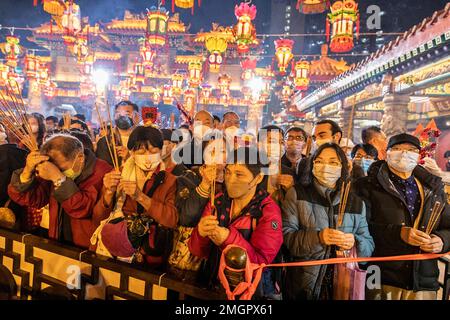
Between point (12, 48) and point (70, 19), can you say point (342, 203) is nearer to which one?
point (70, 19)

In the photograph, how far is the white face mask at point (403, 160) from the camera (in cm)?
206

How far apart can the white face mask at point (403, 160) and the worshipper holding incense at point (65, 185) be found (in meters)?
2.00

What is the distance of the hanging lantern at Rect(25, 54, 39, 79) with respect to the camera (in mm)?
16484

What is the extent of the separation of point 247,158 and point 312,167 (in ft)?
1.59

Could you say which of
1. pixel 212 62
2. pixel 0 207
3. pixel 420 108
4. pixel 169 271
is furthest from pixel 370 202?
pixel 212 62

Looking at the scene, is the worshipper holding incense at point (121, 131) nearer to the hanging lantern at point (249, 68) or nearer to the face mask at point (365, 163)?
the face mask at point (365, 163)

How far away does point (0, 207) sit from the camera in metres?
2.41

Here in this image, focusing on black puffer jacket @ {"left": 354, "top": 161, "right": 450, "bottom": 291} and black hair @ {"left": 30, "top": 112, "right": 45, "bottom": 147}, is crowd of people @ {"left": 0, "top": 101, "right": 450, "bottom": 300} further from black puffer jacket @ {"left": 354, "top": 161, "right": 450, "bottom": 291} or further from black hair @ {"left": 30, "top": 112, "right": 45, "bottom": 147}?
black hair @ {"left": 30, "top": 112, "right": 45, "bottom": 147}

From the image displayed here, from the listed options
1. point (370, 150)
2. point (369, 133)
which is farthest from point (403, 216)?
point (369, 133)

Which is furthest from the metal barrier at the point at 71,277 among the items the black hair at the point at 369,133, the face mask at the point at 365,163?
the black hair at the point at 369,133

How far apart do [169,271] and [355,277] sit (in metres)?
1.07

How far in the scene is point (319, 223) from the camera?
1806 millimetres

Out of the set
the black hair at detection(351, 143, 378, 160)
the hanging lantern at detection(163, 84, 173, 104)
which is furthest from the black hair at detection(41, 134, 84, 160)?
the hanging lantern at detection(163, 84, 173, 104)
